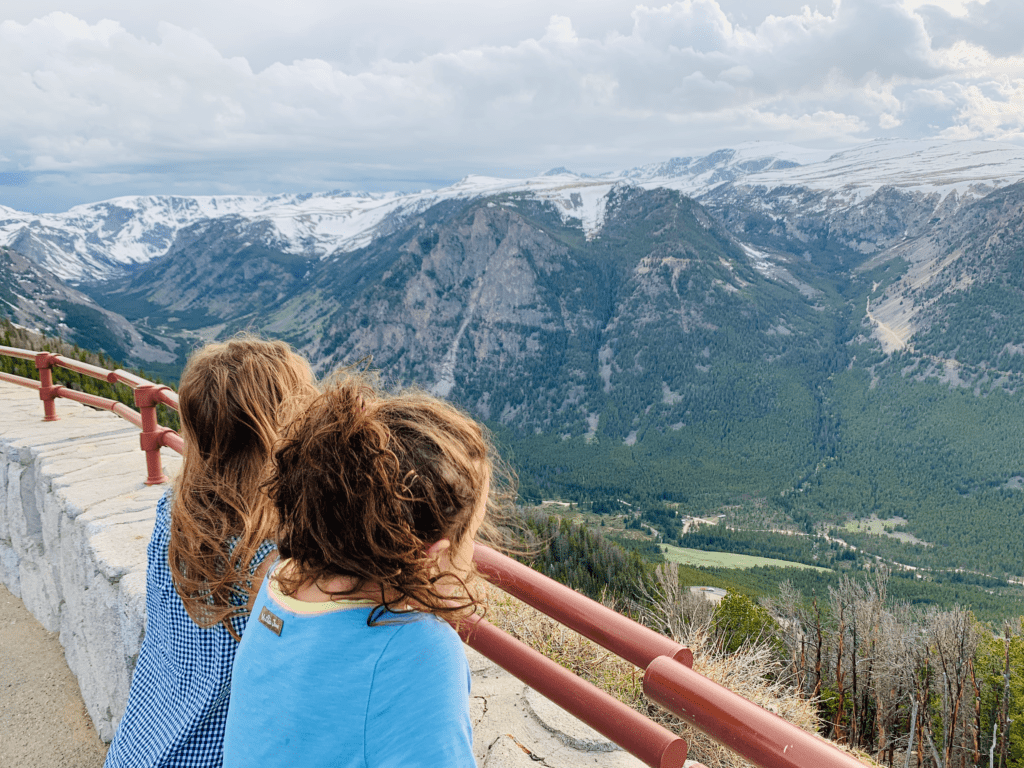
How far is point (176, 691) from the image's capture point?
293 centimetres

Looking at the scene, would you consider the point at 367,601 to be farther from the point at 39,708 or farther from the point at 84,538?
the point at 39,708

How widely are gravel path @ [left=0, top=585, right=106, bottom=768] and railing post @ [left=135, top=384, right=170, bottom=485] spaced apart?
197 centimetres

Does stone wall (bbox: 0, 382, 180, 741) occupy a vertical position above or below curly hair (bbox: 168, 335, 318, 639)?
below

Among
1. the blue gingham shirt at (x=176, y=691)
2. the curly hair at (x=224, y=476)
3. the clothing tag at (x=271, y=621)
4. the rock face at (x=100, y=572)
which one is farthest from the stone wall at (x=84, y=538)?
the clothing tag at (x=271, y=621)

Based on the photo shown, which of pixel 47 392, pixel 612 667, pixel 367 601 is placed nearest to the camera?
pixel 367 601

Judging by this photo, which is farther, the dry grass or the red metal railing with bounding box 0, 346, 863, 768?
Answer: the dry grass

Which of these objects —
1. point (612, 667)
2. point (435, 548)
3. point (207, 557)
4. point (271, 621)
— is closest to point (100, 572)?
point (207, 557)

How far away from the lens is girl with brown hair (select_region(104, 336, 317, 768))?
2.84m

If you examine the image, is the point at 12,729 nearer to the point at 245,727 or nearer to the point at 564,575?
the point at 245,727

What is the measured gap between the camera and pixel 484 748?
13.6 feet

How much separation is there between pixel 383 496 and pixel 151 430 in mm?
5661

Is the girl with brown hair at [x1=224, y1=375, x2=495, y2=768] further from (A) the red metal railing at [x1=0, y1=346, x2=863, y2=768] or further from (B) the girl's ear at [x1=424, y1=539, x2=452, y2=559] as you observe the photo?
(A) the red metal railing at [x1=0, y1=346, x2=863, y2=768]

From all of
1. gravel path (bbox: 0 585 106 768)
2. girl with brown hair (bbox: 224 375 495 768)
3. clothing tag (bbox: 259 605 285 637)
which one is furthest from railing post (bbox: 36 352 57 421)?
girl with brown hair (bbox: 224 375 495 768)

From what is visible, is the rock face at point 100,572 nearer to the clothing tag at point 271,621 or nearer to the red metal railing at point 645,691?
the red metal railing at point 645,691
